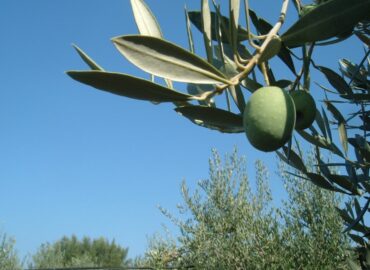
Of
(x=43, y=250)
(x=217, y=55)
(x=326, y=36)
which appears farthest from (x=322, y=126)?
(x=43, y=250)

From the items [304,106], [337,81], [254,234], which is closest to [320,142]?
[337,81]

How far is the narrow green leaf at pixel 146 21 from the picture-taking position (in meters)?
1.09

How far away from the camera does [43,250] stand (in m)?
15.0

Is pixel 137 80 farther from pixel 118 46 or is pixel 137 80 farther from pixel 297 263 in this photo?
pixel 297 263

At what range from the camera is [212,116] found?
1.08m

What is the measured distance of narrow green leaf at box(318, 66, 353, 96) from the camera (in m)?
1.47

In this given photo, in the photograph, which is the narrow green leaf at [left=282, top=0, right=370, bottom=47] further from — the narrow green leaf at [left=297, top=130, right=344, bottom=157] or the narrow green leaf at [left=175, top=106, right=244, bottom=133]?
the narrow green leaf at [left=297, top=130, right=344, bottom=157]

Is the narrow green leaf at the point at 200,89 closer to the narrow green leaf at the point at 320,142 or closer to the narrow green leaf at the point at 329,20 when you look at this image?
the narrow green leaf at the point at 329,20

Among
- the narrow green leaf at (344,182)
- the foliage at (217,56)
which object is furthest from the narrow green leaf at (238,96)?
the narrow green leaf at (344,182)

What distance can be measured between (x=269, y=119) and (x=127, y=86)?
25 centimetres

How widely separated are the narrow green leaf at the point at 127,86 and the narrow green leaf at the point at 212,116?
0.13m

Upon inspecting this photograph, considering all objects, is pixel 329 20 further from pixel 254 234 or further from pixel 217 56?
pixel 254 234

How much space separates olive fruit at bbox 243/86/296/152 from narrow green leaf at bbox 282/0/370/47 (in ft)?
0.48

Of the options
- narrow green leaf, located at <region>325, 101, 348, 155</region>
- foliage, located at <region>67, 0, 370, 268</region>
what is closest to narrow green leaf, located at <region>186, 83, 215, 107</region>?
foliage, located at <region>67, 0, 370, 268</region>
